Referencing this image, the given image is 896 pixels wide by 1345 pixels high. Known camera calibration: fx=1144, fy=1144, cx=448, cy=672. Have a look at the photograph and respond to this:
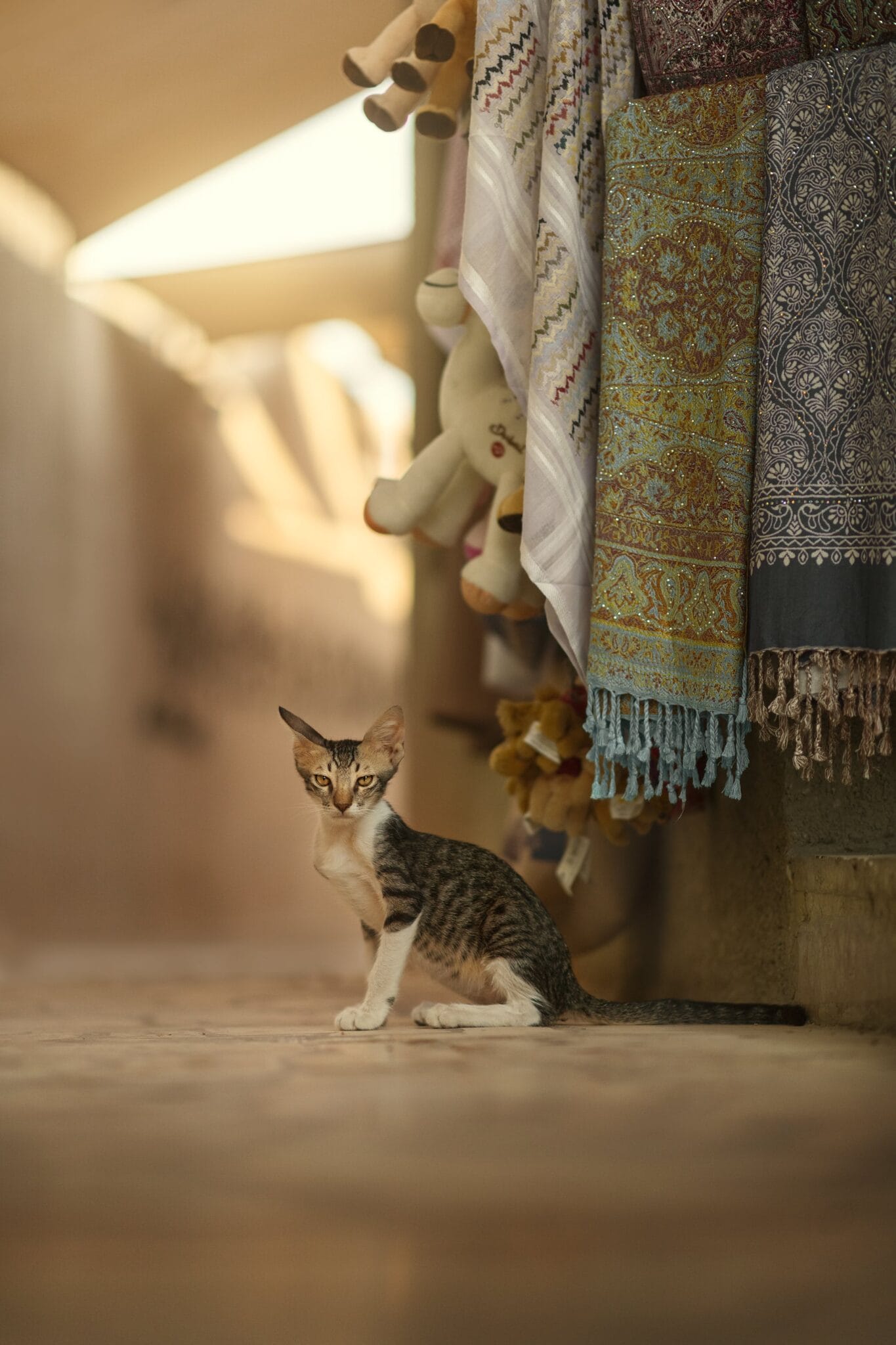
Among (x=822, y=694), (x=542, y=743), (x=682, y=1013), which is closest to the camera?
(x=822, y=694)

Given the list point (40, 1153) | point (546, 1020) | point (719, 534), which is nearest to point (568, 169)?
point (719, 534)

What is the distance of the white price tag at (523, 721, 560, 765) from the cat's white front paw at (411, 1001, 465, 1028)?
1.26 ft

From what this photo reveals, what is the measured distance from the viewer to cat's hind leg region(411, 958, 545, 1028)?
3.63ft

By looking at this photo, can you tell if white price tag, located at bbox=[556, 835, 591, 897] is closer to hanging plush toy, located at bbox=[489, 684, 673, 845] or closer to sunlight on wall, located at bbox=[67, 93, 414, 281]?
hanging plush toy, located at bbox=[489, 684, 673, 845]

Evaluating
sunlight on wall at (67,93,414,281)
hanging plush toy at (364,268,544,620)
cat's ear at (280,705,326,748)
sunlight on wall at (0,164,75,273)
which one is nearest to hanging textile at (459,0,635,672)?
hanging plush toy at (364,268,544,620)

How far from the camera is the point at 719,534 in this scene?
3.66 ft

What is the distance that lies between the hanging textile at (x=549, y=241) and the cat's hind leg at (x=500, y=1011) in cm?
32

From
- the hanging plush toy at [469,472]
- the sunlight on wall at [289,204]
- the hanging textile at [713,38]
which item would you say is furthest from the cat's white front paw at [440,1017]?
the sunlight on wall at [289,204]

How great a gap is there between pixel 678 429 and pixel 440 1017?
2.02ft

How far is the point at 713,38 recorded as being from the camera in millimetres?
1173

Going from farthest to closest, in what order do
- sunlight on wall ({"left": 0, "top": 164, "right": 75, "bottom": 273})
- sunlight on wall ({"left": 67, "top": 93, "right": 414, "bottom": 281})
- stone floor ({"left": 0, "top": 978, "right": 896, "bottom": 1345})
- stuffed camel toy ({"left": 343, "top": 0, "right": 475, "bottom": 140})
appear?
1. sunlight on wall ({"left": 67, "top": 93, "right": 414, "bottom": 281})
2. sunlight on wall ({"left": 0, "top": 164, "right": 75, "bottom": 273})
3. stuffed camel toy ({"left": 343, "top": 0, "right": 475, "bottom": 140})
4. stone floor ({"left": 0, "top": 978, "right": 896, "bottom": 1345})

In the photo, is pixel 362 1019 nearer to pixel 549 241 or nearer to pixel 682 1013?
pixel 682 1013

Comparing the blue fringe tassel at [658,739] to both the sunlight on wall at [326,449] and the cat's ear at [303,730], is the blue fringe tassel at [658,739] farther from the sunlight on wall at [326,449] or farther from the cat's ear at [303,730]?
the sunlight on wall at [326,449]

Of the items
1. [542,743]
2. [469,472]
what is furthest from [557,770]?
[469,472]
